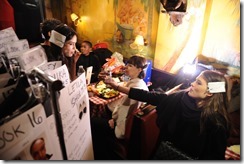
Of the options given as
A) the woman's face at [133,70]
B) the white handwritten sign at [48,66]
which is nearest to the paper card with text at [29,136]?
the white handwritten sign at [48,66]

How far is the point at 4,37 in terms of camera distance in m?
2.02

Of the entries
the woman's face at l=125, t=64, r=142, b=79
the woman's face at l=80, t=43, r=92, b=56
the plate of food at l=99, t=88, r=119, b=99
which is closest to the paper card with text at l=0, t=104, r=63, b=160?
the woman's face at l=125, t=64, r=142, b=79

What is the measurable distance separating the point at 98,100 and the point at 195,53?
1.87 metres

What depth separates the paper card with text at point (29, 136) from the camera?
778mm

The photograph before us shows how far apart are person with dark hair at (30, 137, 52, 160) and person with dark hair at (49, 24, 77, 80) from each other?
1045 millimetres

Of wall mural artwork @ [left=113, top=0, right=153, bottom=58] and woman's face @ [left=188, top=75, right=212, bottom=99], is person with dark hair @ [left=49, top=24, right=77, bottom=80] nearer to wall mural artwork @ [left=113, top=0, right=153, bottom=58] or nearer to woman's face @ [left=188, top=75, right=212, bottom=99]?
woman's face @ [left=188, top=75, right=212, bottom=99]

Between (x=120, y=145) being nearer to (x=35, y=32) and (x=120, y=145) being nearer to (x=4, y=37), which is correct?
(x=4, y=37)

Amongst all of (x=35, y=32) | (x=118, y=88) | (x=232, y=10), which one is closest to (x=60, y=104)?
(x=118, y=88)

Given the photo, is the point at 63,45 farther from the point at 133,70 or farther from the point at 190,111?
the point at 190,111

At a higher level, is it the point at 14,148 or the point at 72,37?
the point at 72,37

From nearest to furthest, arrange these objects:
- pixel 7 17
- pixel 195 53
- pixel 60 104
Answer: pixel 60 104 < pixel 195 53 < pixel 7 17

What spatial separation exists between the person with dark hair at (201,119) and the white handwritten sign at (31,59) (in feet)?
3.77

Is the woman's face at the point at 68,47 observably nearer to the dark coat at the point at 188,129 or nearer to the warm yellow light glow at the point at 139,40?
the dark coat at the point at 188,129

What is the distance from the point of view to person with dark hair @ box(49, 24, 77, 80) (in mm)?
1754
